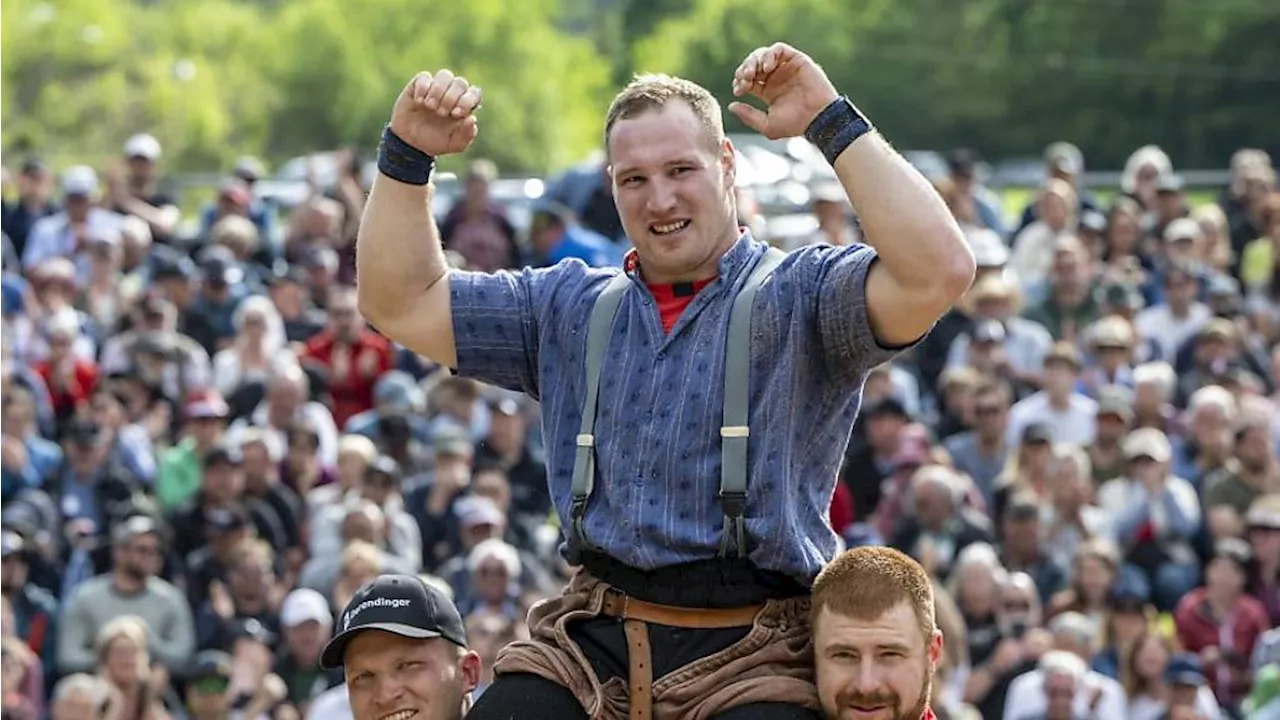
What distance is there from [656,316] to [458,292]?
466 mm

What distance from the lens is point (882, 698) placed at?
18.5 ft

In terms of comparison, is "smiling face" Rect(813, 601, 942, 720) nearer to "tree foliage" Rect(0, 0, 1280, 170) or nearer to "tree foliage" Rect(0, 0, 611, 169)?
"tree foliage" Rect(0, 0, 1280, 170)

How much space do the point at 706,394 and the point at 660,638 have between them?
49 centimetres

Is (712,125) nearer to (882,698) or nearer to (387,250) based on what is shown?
(387,250)

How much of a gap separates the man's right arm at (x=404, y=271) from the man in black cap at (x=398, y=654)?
0.56 metres

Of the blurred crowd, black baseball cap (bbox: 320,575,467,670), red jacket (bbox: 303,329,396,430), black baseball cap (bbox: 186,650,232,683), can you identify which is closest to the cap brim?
black baseball cap (bbox: 320,575,467,670)

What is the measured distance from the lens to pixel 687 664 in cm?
572

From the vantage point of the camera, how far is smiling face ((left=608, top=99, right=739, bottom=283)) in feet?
18.8

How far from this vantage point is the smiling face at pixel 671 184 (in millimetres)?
5719

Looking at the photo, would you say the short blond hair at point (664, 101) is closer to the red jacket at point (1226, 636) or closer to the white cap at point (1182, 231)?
the red jacket at point (1226, 636)

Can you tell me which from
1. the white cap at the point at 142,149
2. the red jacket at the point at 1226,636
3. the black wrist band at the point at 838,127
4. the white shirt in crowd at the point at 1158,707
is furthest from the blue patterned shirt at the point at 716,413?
the white cap at the point at 142,149

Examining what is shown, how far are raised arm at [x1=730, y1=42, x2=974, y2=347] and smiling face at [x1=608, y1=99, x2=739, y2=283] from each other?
14 centimetres

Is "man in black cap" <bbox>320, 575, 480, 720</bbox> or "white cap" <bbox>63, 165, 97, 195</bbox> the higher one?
"man in black cap" <bbox>320, 575, 480, 720</bbox>

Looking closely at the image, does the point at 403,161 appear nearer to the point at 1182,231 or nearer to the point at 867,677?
the point at 867,677
